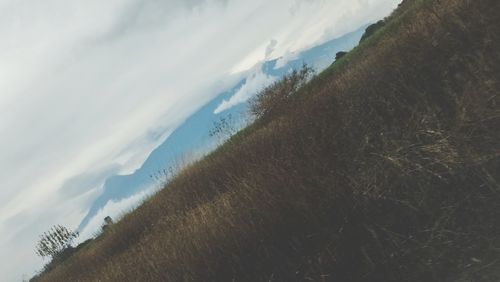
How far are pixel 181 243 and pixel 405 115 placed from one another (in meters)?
3.11

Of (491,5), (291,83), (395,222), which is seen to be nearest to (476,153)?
(395,222)

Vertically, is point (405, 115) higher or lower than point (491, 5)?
lower

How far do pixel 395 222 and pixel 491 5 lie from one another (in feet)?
11.2

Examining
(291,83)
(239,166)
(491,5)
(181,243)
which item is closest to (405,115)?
(491,5)

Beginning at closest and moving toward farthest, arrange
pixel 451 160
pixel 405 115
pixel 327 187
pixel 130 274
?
pixel 451 160 → pixel 327 187 → pixel 405 115 → pixel 130 274

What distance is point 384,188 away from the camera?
5406 mm

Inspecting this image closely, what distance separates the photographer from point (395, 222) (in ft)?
17.0

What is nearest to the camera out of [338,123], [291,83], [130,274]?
[338,123]

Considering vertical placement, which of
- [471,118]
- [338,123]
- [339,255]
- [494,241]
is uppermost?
[338,123]

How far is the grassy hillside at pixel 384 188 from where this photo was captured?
15.7 ft

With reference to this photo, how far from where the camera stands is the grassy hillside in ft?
15.7

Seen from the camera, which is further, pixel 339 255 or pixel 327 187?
pixel 327 187

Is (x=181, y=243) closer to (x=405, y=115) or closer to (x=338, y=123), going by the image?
(x=338, y=123)

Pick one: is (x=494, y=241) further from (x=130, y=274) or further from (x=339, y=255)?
(x=130, y=274)
